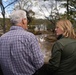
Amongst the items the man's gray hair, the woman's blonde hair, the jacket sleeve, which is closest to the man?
the man's gray hair

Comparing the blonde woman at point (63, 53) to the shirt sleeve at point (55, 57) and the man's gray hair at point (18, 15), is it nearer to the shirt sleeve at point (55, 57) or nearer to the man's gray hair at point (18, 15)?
the shirt sleeve at point (55, 57)

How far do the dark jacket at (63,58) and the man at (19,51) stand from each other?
0.18 meters

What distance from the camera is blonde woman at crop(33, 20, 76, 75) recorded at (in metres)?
3.28

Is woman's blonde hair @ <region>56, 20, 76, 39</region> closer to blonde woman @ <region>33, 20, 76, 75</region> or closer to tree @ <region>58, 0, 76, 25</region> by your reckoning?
blonde woman @ <region>33, 20, 76, 75</region>

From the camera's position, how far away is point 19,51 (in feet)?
10.5

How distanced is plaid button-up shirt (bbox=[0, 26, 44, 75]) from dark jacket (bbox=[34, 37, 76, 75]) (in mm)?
186

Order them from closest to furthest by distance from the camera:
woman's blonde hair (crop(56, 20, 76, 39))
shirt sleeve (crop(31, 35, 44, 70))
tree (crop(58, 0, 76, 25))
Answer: shirt sleeve (crop(31, 35, 44, 70)) → woman's blonde hair (crop(56, 20, 76, 39)) → tree (crop(58, 0, 76, 25))

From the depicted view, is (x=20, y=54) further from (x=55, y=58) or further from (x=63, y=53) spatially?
(x=63, y=53)

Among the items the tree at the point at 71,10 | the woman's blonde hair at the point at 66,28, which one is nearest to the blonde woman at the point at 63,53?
the woman's blonde hair at the point at 66,28

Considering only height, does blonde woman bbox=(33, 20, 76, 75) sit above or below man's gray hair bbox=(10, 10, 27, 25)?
below

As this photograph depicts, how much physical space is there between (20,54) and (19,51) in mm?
42

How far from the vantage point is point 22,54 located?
321cm

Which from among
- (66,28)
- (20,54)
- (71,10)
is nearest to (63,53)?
(66,28)

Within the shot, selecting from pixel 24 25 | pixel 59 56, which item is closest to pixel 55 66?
pixel 59 56
